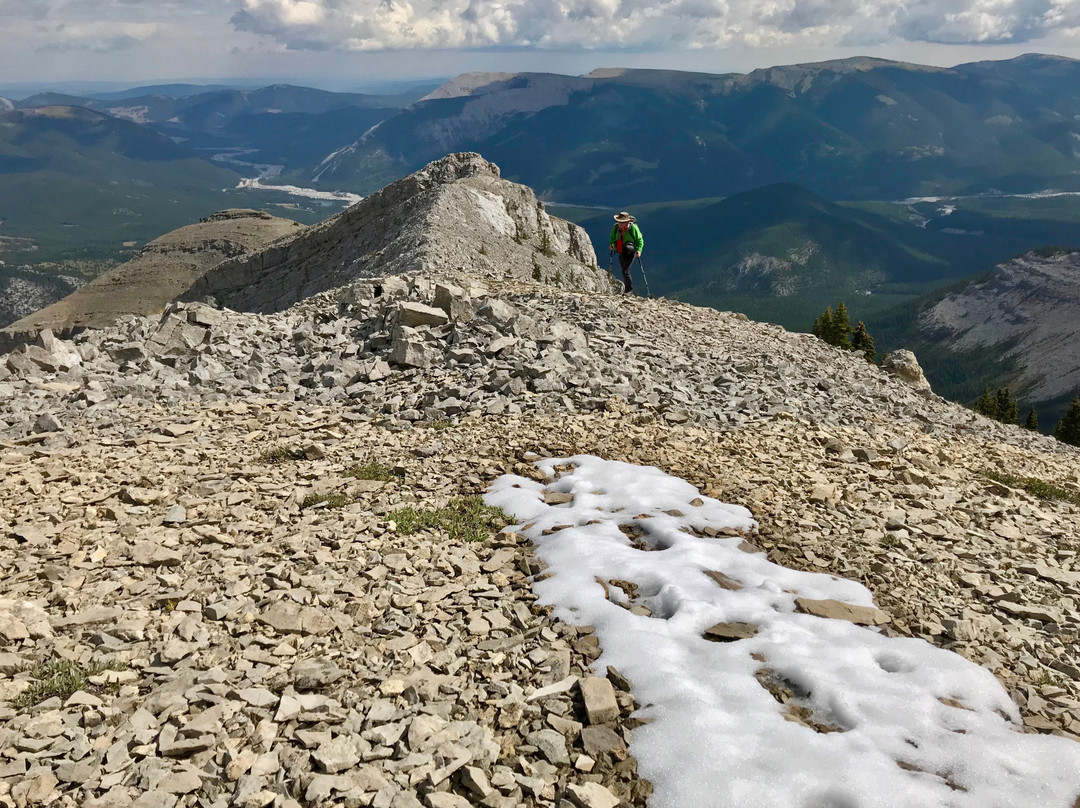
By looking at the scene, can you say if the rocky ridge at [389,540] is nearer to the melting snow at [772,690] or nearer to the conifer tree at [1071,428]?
the melting snow at [772,690]

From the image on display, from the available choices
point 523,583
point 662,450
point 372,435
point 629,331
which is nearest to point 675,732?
point 523,583

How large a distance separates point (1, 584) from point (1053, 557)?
57.2 feet

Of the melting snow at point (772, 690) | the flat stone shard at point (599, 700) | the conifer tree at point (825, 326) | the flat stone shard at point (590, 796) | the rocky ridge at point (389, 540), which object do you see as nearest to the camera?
the flat stone shard at point (590, 796)

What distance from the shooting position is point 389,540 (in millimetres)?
11141

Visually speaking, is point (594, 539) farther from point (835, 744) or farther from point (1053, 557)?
point (1053, 557)

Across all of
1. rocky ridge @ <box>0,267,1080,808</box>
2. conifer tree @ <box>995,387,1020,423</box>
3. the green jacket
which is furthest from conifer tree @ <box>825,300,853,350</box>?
rocky ridge @ <box>0,267,1080,808</box>

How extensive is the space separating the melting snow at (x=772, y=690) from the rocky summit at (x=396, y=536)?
Answer: 1.28 feet

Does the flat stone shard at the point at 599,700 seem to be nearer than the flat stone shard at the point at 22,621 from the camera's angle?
Yes

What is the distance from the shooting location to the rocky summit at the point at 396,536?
690 centimetres

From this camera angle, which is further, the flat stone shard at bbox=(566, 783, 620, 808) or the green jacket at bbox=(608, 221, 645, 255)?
the green jacket at bbox=(608, 221, 645, 255)

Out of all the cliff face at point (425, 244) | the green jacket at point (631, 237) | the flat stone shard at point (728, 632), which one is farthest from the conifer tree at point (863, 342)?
the flat stone shard at point (728, 632)

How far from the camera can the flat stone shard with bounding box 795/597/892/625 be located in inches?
377

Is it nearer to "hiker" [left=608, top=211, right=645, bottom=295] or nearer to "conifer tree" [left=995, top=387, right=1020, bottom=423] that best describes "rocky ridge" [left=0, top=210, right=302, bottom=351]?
"hiker" [left=608, top=211, right=645, bottom=295]

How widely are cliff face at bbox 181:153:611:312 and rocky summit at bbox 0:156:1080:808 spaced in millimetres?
23260
